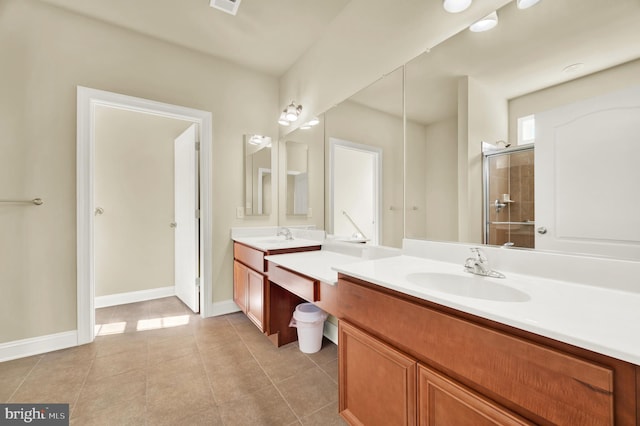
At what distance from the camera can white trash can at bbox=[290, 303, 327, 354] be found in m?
1.93

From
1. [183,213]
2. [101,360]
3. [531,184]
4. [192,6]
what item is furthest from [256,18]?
[101,360]

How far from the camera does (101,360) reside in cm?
189

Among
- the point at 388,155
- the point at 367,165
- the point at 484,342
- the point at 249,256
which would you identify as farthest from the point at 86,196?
the point at 484,342

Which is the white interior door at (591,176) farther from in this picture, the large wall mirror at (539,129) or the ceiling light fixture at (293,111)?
the ceiling light fixture at (293,111)

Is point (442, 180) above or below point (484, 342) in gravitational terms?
above

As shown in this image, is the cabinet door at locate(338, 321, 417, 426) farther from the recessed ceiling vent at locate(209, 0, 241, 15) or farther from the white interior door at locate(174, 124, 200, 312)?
the recessed ceiling vent at locate(209, 0, 241, 15)

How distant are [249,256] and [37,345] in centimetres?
168

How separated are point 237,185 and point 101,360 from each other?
5.96ft

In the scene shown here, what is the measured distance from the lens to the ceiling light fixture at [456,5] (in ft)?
4.33

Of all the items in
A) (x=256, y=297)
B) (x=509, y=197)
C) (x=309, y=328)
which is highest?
(x=509, y=197)

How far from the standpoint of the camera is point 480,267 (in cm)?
108

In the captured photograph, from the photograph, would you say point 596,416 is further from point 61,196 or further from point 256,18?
point 61,196

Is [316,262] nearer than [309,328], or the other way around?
[316,262]

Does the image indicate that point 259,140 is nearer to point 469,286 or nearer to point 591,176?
point 469,286
